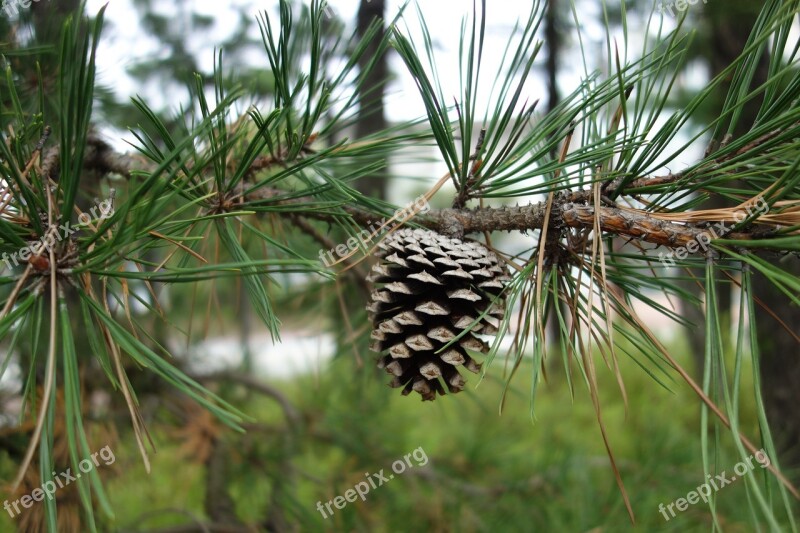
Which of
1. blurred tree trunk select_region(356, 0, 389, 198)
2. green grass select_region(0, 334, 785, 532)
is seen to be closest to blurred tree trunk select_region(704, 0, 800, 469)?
green grass select_region(0, 334, 785, 532)

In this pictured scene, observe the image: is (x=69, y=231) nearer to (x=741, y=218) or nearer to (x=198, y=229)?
(x=198, y=229)

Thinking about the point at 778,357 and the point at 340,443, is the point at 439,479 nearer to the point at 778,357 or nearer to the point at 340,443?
the point at 340,443

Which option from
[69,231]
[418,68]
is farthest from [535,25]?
[69,231]

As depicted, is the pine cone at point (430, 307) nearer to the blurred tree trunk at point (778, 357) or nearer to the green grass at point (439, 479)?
the green grass at point (439, 479)

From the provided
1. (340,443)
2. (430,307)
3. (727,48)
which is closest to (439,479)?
(340,443)

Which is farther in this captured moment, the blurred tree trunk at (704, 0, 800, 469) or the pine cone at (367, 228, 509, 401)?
the blurred tree trunk at (704, 0, 800, 469)

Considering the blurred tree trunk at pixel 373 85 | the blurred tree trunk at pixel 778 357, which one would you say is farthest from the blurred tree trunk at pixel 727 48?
the blurred tree trunk at pixel 373 85

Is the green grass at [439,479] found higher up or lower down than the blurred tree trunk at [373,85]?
lower down

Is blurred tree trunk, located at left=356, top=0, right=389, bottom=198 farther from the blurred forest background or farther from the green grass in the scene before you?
the green grass
